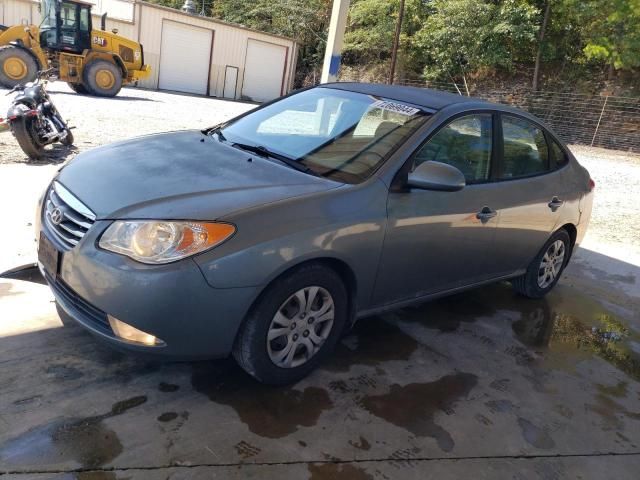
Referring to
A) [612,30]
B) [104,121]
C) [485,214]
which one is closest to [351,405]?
[485,214]

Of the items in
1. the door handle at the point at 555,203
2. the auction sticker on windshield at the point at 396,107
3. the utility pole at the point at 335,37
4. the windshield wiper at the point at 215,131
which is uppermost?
the utility pole at the point at 335,37

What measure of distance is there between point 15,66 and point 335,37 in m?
13.1

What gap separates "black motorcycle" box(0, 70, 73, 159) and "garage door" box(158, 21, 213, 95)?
21.6 meters

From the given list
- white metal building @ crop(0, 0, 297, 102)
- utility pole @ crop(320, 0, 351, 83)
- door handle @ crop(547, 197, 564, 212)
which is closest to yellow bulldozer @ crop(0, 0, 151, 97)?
white metal building @ crop(0, 0, 297, 102)

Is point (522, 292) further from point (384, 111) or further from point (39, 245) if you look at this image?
point (39, 245)

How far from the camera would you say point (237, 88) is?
31.3 m

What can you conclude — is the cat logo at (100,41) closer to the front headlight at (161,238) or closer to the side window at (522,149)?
the side window at (522,149)

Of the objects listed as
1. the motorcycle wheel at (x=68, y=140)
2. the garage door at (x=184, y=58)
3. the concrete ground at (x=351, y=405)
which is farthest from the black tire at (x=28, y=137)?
the garage door at (x=184, y=58)

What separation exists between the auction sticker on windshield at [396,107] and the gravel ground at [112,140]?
9.05 ft

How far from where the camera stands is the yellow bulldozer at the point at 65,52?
658 inches

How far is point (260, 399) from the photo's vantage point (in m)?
2.96

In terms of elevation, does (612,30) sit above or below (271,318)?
above

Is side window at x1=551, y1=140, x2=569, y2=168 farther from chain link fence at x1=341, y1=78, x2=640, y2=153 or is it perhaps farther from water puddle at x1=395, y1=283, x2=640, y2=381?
chain link fence at x1=341, y1=78, x2=640, y2=153

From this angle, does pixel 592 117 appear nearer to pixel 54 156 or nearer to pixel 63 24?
pixel 63 24
